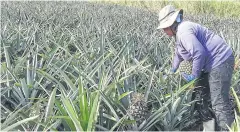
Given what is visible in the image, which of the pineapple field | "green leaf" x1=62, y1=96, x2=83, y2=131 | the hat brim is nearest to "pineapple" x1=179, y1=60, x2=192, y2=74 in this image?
the pineapple field

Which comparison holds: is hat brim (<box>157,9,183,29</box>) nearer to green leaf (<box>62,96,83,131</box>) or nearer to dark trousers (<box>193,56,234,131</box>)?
dark trousers (<box>193,56,234,131</box>)

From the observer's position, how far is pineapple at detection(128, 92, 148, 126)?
1.79 m

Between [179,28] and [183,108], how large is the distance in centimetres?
63

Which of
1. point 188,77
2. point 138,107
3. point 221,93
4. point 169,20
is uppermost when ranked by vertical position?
point 169,20

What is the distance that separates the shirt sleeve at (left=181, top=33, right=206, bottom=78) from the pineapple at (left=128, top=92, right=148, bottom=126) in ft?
2.63

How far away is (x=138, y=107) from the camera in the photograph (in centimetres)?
181

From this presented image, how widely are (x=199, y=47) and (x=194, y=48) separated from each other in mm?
37

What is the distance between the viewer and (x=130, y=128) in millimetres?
1954

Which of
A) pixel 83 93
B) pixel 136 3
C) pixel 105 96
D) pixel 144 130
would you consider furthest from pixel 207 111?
pixel 136 3

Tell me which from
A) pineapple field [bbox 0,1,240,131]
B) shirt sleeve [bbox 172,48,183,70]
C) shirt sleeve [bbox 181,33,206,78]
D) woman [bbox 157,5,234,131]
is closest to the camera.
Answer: pineapple field [bbox 0,1,240,131]

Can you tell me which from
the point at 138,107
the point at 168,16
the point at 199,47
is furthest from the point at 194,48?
the point at 138,107

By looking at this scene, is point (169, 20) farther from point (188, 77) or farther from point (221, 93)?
point (221, 93)

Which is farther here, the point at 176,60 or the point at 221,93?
the point at 176,60

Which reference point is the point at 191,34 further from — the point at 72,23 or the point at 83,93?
the point at 72,23
